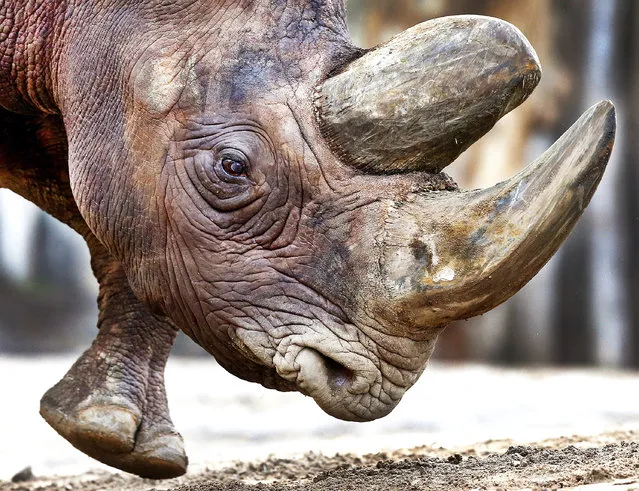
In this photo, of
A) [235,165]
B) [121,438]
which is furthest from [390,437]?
[235,165]

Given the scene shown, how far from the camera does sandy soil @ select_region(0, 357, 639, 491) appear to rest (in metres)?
4.11

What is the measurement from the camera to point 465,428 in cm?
762

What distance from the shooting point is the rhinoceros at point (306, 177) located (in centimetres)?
352

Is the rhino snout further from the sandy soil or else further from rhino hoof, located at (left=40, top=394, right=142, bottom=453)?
rhino hoof, located at (left=40, top=394, right=142, bottom=453)

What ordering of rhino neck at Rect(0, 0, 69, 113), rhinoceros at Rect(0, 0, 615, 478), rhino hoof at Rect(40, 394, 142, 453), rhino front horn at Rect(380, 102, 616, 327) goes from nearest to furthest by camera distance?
rhino front horn at Rect(380, 102, 616, 327), rhinoceros at Rect(0, 0, 615, 478), rhino neck at Rect(0, 0, 69, 113), rhino hoof at Rect(40, 394, 142, 453)

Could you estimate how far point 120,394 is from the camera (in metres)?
4.98

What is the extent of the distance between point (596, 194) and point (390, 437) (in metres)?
8.47

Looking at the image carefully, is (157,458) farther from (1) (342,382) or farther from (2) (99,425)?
(1) (342,382)

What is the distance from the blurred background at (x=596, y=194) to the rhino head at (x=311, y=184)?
10.5 meters

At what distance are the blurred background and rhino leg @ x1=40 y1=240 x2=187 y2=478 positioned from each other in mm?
9451

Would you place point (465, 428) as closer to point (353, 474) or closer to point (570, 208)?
point (353, 474)

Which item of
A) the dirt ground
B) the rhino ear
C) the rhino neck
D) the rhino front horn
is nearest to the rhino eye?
the rhino ear

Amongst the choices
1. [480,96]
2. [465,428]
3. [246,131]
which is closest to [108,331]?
[246,131]

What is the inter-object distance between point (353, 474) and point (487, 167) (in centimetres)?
1035
